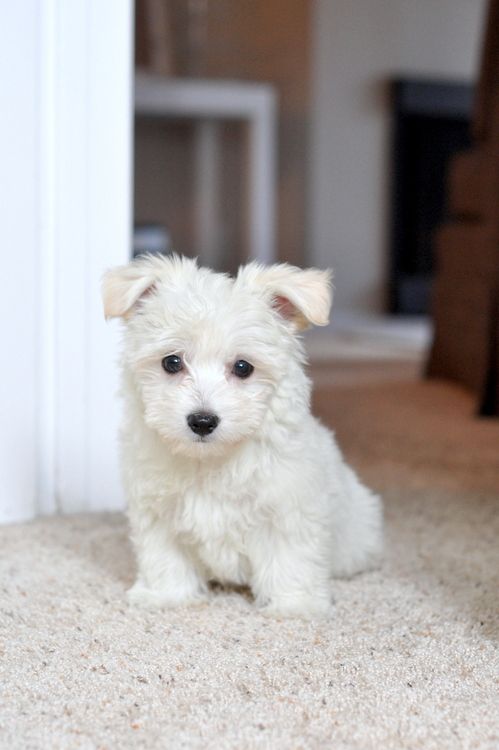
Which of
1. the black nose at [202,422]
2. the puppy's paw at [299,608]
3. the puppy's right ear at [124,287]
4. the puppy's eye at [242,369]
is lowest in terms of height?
the puppy's paw at [299,608]

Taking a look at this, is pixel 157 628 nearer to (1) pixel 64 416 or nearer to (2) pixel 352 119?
(1) pixel 64 416

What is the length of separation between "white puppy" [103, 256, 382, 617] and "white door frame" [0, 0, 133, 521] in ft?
1.35

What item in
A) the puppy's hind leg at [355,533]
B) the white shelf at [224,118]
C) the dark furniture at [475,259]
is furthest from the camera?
the white shelf at [224,118]

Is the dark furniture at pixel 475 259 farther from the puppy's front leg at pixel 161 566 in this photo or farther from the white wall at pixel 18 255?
the puppy's front leg at pixel 161 566

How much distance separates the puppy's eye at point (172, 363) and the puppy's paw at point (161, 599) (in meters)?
0.32

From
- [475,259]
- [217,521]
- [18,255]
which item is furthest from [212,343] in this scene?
[475,259]

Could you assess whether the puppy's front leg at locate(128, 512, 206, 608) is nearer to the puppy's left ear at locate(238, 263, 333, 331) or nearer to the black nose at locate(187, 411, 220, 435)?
the black nose at locate(187, 411, 220, 435)

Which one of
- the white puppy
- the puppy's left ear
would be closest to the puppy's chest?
the white puppy

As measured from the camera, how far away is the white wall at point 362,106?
239 inches

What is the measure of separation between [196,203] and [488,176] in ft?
10.8

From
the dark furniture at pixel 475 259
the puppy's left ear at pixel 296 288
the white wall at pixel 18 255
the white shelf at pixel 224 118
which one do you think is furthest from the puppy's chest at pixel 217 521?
the white shelf at pixel 224 118

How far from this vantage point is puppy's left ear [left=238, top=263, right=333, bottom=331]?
131 centimetres

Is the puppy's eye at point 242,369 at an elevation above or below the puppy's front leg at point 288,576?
above

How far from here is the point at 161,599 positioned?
1.39m
